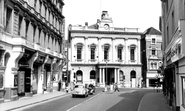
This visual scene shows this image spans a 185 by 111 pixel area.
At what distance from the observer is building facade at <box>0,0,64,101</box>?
20236mm

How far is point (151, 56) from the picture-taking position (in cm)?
6147

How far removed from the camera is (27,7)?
80.4 feet

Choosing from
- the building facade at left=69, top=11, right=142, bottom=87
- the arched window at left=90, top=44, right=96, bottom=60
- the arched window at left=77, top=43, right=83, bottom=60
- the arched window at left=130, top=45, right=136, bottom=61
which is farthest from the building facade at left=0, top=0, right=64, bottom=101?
the arched window at left=130, top=45, right=136, bottom=61

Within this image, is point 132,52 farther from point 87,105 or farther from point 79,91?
point 87,105

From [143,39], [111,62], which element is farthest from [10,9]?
[143,39]

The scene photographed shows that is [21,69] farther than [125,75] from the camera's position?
No

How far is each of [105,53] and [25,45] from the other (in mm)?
41229

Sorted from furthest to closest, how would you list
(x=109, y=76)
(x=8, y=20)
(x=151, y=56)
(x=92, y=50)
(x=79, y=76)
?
1. (x=92, y=50)
2. (x=151, y=56)
3. (x=109, y=76)
4. (x=79, y=76)
5. (x=8, y=20)

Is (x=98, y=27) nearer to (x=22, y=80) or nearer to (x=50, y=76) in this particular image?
(x=50, y=76)

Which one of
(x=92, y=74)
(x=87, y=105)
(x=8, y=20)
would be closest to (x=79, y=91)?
(x=87, y=105)

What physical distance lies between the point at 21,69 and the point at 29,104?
6.06 meters

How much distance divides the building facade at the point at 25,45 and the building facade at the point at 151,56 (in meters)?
32.8

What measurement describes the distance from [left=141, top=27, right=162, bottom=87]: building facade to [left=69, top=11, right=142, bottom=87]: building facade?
2.06 metres

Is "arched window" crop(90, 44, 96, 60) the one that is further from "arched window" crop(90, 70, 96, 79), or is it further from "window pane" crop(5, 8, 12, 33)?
"window pane" crop(5, 8, 12, 33)
